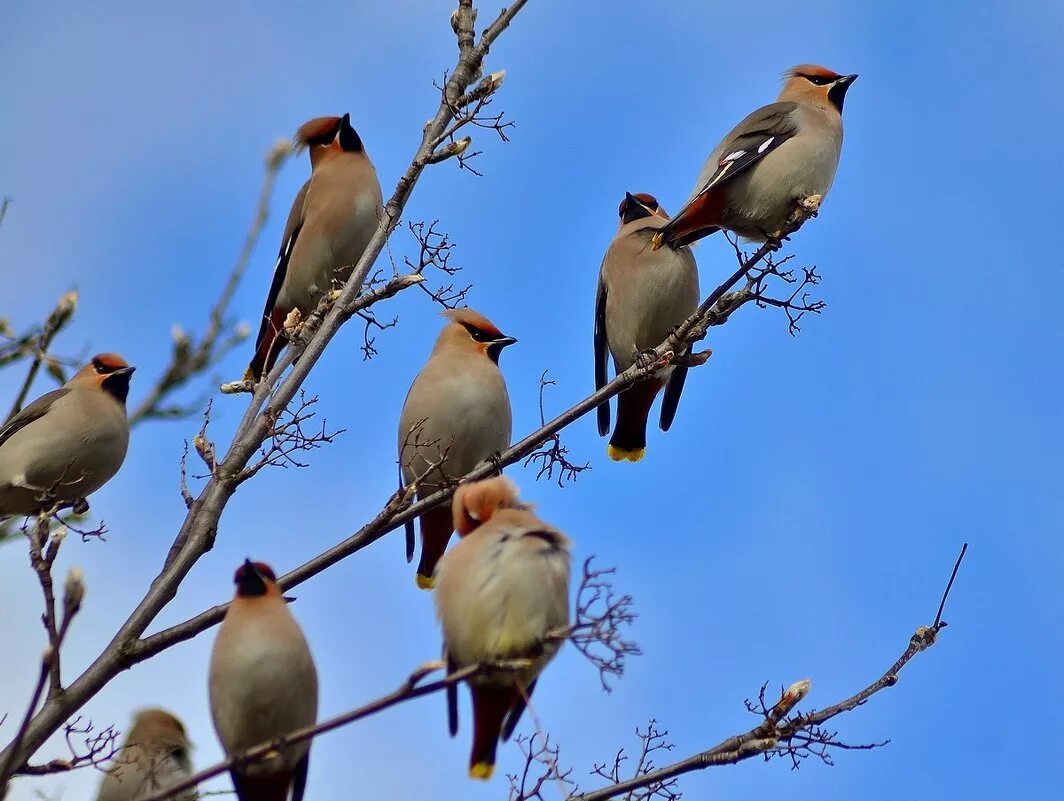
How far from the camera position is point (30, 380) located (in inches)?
142

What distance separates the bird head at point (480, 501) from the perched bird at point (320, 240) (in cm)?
310

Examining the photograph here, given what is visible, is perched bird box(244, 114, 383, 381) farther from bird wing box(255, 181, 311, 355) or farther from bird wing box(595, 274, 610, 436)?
bird wing box(595, 274, 610, 436)

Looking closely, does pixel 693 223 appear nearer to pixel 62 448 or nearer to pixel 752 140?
Answer: pixel 752 140

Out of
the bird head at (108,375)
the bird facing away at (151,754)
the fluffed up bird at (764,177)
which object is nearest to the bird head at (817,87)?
the fluffed up bird at (764,177)

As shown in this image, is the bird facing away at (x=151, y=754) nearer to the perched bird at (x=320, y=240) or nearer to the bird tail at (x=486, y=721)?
the bird tail at (x=486, y=721)

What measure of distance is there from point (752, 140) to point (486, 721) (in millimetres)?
3841

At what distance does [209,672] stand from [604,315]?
3.85m

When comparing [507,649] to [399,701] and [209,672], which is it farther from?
[209,672]

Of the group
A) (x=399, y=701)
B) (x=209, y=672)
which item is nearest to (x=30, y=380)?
(x=209, y=672)

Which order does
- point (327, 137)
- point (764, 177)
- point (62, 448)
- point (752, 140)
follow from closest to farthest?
point (62, 448), point (764, 177), point (752, 140), point (327, 137)

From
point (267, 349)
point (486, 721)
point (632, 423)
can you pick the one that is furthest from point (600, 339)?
point (486, 721)

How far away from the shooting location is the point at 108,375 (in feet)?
22.9

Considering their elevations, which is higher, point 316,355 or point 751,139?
point 751,139

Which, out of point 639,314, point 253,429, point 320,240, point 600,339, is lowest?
point 253,429
